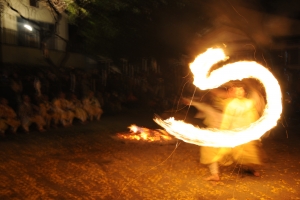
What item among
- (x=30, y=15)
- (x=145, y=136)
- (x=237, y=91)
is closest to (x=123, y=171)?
(x=237, y=91)

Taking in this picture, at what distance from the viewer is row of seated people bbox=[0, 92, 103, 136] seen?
10891mm

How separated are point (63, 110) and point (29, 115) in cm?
175

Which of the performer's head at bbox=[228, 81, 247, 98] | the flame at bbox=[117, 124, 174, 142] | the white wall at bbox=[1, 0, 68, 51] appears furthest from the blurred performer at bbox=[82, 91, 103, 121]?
the white wall at bbox=[1, 0, 68, 51]

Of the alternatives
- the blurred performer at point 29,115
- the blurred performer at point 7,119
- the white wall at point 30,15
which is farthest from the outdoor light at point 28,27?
the blurred performer at point 7,119

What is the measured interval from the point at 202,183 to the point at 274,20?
8.33 m

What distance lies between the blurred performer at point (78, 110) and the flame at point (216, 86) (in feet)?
24.3

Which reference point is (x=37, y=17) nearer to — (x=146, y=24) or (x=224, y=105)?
(x=146, y=24)

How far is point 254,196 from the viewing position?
19.8 feet

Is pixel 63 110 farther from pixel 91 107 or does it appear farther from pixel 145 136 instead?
pixel 145 136

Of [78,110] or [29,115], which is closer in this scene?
[29,115]

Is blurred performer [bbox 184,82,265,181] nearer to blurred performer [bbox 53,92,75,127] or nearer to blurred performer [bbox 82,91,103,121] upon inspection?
blurred performer [bbox 53,92,75,127]

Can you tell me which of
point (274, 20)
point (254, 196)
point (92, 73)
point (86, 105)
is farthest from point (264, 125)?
point (92, 73)

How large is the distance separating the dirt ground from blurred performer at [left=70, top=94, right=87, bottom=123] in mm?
2464

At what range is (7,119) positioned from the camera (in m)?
10.8
